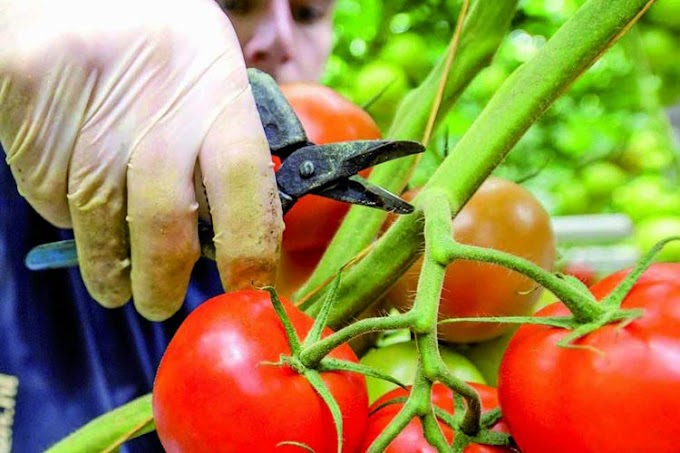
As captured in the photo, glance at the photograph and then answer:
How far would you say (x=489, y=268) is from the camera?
1.79ft

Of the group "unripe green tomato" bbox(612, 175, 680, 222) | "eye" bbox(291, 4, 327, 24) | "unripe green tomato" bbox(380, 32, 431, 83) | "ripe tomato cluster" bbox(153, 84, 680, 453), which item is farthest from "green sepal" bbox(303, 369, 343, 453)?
"unripe green tomato" bbox(612, 175, 680, 222)

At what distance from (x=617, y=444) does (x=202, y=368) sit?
19 cm

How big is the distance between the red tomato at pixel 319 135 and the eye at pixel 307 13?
14.5 inches

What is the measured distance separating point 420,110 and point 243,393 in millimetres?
278

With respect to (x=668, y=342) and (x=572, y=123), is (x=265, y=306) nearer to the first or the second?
(x=668, y=342)

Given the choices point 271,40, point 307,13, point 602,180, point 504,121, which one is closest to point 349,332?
point 504,121

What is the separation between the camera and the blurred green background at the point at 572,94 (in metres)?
1.40

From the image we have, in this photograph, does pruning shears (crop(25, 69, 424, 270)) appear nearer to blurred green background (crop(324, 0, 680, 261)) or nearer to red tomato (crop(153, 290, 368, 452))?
red tomato (crop(153, 290, 368, 452))

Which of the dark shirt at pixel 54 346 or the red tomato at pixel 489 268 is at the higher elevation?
the red tomato at pixel 489 268

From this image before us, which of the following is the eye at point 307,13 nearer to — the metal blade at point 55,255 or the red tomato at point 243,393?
the metal blade at point 55,255

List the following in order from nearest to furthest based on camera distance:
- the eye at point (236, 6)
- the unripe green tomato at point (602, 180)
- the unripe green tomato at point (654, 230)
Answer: the eye at point (236, 6)
the unripe green tomato at point (654, 230)
the unripe green tomato at point (602, 180)

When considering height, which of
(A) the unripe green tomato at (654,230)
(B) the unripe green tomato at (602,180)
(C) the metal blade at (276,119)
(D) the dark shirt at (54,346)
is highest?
(C) the metal blade at (276,119)

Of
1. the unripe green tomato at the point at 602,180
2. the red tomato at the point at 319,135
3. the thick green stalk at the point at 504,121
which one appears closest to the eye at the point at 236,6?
the red tomato at the point at 319,135

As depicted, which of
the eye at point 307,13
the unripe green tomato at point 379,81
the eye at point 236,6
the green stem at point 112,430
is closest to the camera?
the green stem at point 112,430
